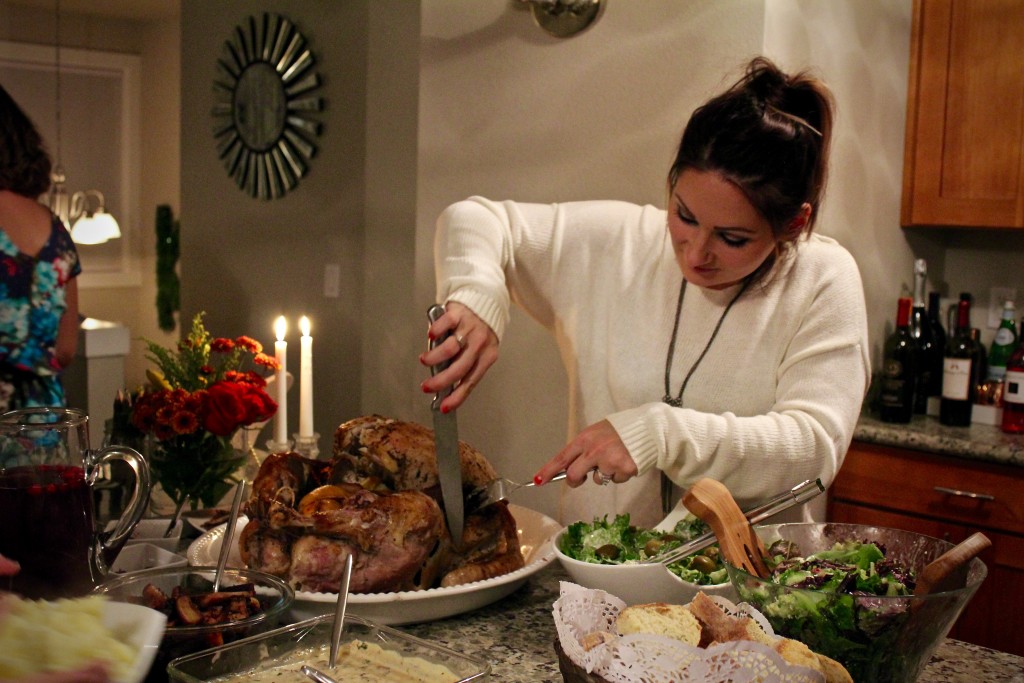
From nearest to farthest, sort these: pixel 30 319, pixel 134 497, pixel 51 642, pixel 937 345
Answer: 1. pixel 51 642
2. pixel 134 497
3. pixel 30 319
4. pixel 937 345

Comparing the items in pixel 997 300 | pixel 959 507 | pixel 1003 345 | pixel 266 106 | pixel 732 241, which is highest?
pixel 266 106

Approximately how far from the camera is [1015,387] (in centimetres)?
230

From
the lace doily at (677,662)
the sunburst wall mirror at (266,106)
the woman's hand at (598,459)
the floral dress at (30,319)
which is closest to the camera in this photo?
the lace doily at (677,662)

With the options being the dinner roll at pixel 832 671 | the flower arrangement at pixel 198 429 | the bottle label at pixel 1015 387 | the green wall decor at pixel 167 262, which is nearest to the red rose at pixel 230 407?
the flower arrangement at pixel 198 429

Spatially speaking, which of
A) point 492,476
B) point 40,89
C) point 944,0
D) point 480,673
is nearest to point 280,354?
Result: point 492,476

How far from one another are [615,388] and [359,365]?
1.68m

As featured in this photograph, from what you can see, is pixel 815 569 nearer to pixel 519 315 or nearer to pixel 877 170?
pixel 519 315

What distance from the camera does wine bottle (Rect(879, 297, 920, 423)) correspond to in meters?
2.39

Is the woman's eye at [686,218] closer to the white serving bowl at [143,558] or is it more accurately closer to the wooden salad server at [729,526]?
the wooden salad server at [729,526]

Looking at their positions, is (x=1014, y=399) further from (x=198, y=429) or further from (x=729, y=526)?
(x=198, y=429)

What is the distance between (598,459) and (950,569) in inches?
16.5

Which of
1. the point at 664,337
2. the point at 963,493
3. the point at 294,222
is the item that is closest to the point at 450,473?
the point at 664,337

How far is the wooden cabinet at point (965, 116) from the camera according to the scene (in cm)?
234

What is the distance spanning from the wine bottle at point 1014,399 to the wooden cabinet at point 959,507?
0.23 metres
